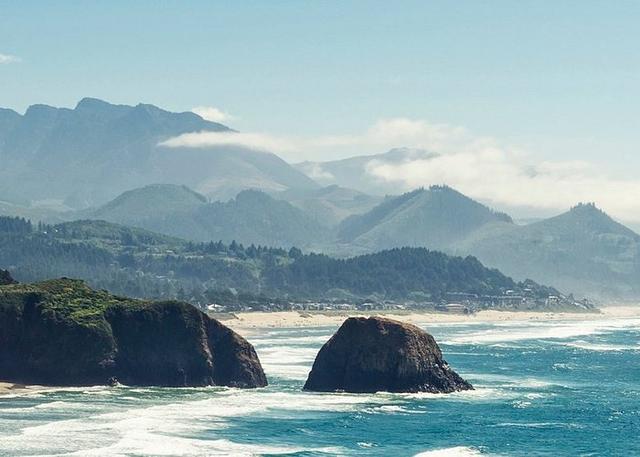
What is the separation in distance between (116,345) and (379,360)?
27552 millimetres

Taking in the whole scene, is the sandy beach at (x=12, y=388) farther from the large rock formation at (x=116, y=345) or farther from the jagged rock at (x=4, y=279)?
the jagged rock at (x=4, y=279)

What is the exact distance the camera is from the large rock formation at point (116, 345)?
137 m

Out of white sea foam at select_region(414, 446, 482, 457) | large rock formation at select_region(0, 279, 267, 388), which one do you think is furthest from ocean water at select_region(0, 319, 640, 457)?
large rock formation at select_region(0, 279, 267, 388)

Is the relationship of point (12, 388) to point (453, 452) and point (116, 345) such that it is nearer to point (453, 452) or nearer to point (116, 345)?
point (116, 345)

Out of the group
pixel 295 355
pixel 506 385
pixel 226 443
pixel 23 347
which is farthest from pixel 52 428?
pixel 295 355

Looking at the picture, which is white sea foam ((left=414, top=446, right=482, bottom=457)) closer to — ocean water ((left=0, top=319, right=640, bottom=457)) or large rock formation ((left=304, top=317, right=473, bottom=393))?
ocean water ((left=0, top=319, right=640, bottom=457))

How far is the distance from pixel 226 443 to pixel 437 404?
3135 cm

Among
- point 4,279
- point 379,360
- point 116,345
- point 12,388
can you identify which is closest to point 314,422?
point 379,360

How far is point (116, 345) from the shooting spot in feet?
455

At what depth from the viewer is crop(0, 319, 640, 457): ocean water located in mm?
102438

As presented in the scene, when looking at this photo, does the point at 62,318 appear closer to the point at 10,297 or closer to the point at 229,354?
the point at 10,297

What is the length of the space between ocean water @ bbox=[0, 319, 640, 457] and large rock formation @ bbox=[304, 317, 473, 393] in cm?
210

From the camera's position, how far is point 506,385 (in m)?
153

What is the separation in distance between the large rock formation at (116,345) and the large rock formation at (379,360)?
10146 millimetres
